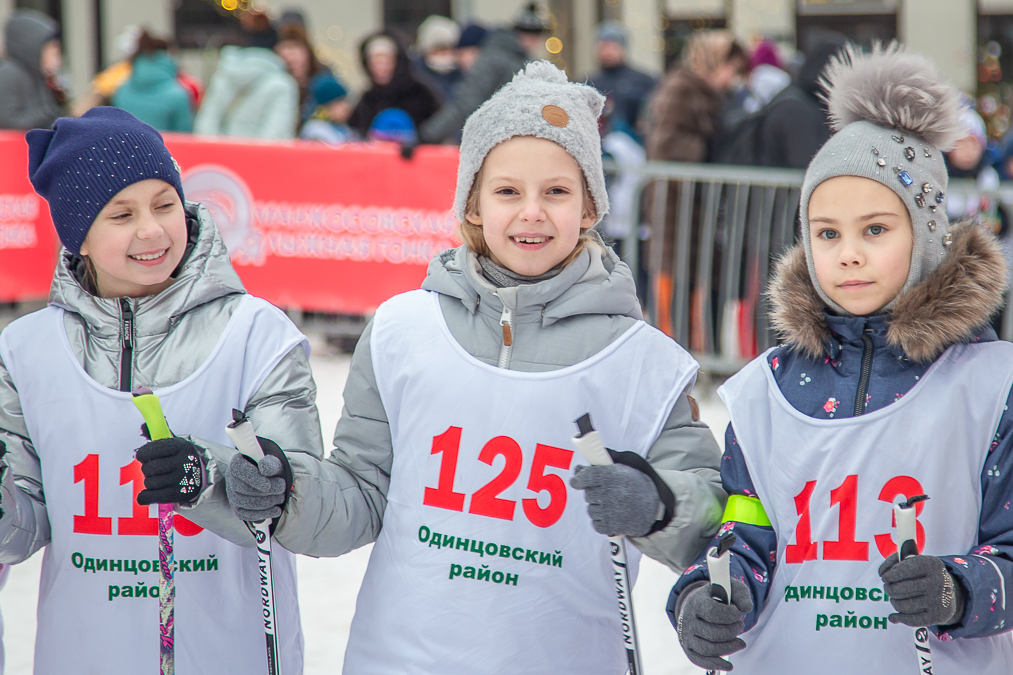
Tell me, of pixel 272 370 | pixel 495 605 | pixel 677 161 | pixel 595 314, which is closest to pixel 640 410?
pixel 595 314

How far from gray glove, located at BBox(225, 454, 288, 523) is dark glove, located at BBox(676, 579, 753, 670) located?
0.77 meters

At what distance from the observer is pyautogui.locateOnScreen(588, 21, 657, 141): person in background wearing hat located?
8.88 m

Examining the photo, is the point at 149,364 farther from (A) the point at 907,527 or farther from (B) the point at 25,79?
(B) the point at 25,79

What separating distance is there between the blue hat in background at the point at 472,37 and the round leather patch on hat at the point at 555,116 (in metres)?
8.00

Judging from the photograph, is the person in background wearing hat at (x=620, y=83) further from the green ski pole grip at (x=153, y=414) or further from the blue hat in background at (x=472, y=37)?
the green ski pole grip at (x=153, y=414)

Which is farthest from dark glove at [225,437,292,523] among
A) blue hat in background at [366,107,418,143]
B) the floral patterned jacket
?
blue hat in background at [366,107,418,143]

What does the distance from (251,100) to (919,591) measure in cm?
731

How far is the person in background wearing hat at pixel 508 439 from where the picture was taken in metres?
2.13

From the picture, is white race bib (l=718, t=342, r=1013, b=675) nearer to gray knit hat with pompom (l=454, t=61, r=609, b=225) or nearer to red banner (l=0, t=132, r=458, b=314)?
gray knit hat with pompom (l=454, t=61, r=609, b=225)

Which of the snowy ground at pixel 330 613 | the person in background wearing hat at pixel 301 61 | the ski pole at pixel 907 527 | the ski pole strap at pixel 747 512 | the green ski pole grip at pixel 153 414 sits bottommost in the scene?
the snowy ground at pixel 330 613

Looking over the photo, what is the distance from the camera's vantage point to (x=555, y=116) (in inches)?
87.6

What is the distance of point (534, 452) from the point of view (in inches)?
85.3

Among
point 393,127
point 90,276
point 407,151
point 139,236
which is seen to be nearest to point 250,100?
point 393,127

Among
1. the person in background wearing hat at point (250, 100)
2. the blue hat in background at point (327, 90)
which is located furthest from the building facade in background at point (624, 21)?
the person in background wearing hat at point (250, 100)
